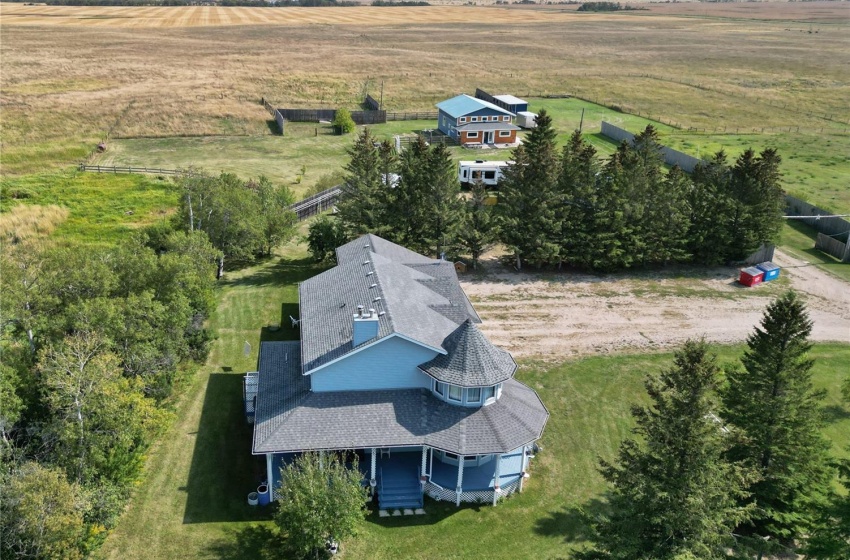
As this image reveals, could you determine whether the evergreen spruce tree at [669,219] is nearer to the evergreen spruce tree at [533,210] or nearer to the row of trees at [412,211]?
the evergreen spruce tree at [533,210]

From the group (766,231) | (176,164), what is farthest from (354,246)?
(176,164)

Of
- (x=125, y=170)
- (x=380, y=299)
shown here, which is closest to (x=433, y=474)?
(x=380, y=299)

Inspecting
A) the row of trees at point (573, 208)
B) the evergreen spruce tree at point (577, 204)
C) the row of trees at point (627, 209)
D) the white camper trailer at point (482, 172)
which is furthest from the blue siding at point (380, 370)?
the white camper trailer at point (482, 172)

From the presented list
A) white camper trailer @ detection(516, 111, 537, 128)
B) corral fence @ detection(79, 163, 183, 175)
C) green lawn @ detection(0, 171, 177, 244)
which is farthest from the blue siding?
white camper trailer @ detection(516, 111, 537, 128)

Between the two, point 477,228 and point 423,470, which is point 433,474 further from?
point 477,228

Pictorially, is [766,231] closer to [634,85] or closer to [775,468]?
[775,468]
